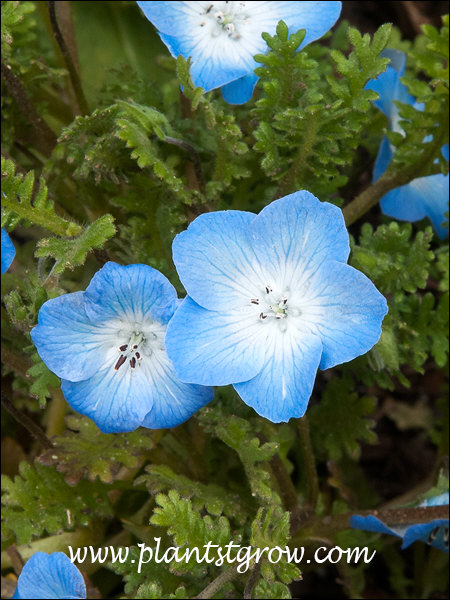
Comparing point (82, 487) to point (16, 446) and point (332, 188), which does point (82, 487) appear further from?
point (332, 188)

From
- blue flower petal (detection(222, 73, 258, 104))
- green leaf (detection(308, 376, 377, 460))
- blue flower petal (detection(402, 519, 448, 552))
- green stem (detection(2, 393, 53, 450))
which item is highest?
blue flower petal (detection(222, 73, 258, 104))

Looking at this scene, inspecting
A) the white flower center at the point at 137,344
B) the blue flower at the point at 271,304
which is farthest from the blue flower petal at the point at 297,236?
the white flower center at the point at 137,344

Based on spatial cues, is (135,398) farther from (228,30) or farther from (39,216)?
(228,30)

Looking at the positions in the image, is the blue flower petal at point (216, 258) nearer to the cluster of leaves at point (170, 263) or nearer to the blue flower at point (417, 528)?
the cluster of leaves at point (170, 263)

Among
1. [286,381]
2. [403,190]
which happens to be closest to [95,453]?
[286,381]

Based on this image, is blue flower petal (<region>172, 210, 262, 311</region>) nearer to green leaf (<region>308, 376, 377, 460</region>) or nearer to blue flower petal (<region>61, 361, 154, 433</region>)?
blue flower petal (<region>61, 361, 154, 433</region>)

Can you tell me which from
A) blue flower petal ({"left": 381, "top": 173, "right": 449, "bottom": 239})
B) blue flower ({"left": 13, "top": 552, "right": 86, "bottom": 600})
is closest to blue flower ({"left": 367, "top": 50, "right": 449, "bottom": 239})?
blue flower petal ({"left": 381, "top": 173, "right": 449, "bottom": 239})

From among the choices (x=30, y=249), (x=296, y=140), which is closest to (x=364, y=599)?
(x=296, y=140)

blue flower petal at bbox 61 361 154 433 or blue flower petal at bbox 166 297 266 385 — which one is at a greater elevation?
blue flower petal at bbox 166 297 266 385
